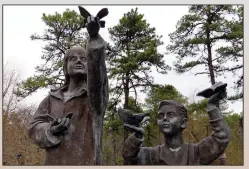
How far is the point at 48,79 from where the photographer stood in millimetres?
16891

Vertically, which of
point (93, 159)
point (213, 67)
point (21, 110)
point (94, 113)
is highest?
point (213, 67)

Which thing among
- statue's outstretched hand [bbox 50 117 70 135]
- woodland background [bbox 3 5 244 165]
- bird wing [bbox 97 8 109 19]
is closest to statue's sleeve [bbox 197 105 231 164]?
statue's outstretched hand [bbox 50 117 70 135]

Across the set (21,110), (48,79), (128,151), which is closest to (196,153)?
(128,151)

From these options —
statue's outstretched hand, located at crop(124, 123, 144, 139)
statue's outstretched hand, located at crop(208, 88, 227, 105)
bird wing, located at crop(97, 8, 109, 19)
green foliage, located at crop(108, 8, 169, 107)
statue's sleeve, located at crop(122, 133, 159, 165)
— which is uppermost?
green foliage, located at crop(108, 8, 169, 107)

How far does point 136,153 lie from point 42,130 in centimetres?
115

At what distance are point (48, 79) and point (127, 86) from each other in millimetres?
2658

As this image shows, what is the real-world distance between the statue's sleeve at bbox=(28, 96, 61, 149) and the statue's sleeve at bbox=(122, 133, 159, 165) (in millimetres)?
887

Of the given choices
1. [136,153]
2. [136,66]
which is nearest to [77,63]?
[136,153]

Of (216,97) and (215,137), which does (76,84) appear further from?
(215,137)

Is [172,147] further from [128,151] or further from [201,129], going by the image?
[201,129]

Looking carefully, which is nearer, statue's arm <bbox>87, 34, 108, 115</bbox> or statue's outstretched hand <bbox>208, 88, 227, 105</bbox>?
statue's arm <bbox>87, 34, 108, 115</bbox>

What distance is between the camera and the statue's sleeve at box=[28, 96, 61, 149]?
5.19 m

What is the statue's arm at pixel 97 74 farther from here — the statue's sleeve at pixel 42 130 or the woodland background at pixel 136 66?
the woodland background at pixel 136 66

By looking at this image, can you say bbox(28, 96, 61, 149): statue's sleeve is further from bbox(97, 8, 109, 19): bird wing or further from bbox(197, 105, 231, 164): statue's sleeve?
bbox(197, 105, 231, 164): statue's sleeve
